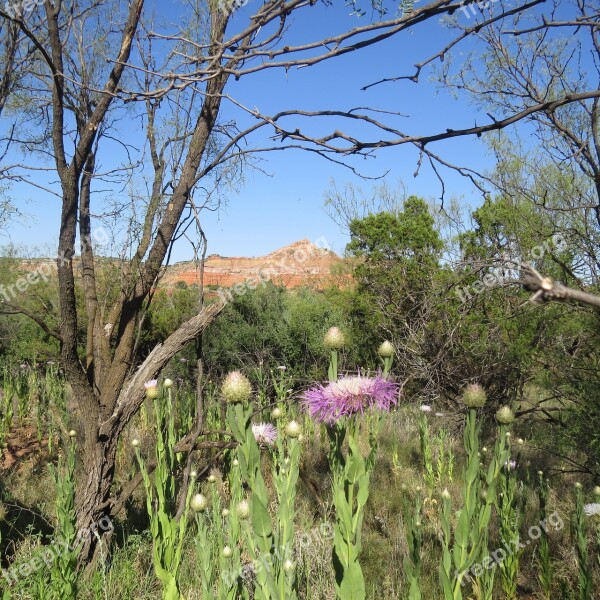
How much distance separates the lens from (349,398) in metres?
1.50

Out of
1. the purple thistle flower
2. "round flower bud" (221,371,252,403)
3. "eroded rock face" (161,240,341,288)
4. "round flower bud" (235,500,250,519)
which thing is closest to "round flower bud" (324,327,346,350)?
the purple thistle flower

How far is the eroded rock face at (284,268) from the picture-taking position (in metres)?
11.6

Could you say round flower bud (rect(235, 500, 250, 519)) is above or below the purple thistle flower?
below

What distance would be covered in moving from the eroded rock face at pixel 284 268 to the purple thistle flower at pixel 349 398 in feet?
14.0

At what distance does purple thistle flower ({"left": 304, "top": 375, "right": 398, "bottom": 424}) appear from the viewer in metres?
1.47

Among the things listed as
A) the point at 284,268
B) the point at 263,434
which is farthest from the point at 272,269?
the point at 263,434

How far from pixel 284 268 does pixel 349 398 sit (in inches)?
866

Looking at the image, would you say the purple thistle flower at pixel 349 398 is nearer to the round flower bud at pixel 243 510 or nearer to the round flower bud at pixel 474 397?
the round flower bud at pixel 474 397

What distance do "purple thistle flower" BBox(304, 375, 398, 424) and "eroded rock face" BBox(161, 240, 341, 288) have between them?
169 inches

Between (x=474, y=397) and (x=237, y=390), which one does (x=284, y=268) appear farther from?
(x=237, y=390)

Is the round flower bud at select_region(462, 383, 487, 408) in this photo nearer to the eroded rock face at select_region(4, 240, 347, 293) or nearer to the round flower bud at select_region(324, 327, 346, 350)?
the round flower bud at select_region(324, 327, 346, 350)

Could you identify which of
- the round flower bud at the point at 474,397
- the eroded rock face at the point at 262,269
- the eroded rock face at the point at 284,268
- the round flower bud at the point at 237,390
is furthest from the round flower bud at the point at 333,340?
the eroded rock face at the point at 284,268

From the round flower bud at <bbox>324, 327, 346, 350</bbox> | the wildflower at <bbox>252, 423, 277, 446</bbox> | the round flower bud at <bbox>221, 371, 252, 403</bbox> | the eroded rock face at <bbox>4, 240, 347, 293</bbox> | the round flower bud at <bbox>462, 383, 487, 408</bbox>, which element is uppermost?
the eroded rock face at <bbox>4, 240, 347, 293</bbox>

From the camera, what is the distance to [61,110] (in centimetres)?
316
